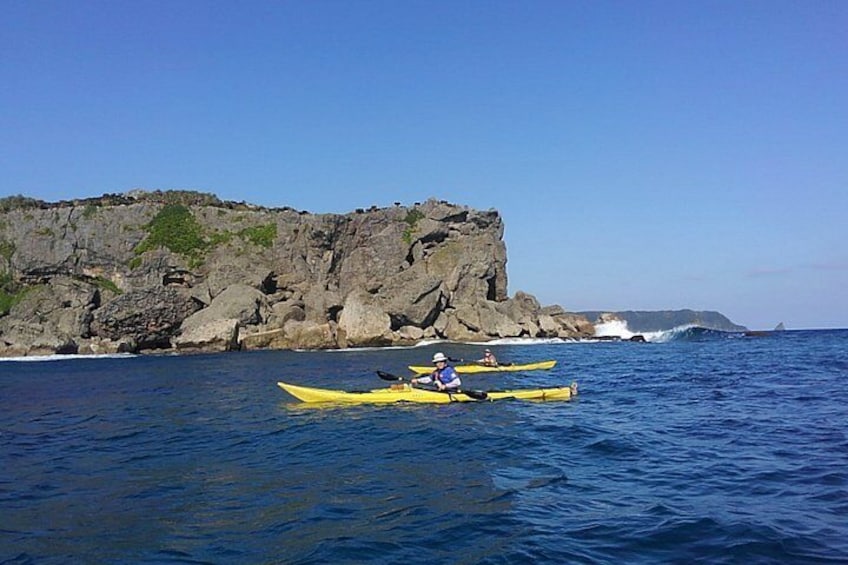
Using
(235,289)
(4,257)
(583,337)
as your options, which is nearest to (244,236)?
(235,289)

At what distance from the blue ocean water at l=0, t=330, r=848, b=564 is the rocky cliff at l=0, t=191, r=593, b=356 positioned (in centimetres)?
3651

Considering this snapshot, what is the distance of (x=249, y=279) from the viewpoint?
6325 centimetres

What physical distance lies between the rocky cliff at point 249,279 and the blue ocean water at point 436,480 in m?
36.5

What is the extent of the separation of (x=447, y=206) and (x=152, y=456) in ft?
211

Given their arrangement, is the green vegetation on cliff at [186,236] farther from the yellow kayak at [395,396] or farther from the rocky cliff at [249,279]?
the yellow kayak at [395,396]

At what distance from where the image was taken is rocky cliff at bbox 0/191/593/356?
5712 cm

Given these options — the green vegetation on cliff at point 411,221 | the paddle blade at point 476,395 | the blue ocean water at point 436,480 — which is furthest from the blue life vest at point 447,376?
the green vegetation on cliff at point 411,221

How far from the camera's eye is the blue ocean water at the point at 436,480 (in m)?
7.51

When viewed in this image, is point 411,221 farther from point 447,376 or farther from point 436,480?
point 436,480

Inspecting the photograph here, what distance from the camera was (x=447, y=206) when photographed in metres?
75.8

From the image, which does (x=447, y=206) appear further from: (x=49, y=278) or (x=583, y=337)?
(x=49, y=278)

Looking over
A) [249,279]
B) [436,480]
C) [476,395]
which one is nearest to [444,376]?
[476,395]

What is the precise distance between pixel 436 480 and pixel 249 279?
181ft

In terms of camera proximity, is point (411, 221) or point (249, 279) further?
point (411, 221)
